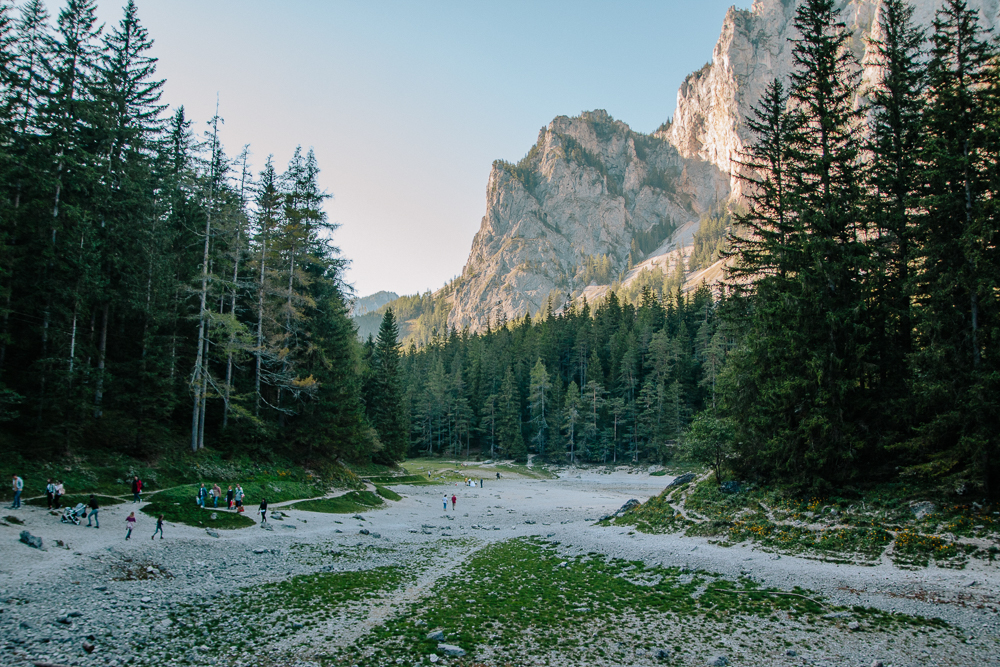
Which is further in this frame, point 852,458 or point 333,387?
point 333,387

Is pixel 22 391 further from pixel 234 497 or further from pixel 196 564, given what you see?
pixel 196 564

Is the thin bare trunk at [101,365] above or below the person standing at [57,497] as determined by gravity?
above

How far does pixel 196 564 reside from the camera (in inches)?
607

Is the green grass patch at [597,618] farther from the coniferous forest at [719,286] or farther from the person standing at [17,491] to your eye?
the person standing at [17,491]

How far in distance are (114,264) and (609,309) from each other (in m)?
96.5

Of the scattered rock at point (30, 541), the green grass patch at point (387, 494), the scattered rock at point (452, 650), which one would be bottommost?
the green grass patch at point (387, 494)

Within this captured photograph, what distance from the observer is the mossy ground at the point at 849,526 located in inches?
547

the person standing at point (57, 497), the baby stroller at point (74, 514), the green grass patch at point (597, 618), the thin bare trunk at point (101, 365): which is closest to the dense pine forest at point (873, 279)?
the green grass patch at point (597, 618)

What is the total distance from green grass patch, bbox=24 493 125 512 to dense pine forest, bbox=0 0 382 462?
374cm

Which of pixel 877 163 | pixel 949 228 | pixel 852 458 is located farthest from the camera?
pixel 877 163

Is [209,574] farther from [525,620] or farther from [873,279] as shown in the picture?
[873,279]

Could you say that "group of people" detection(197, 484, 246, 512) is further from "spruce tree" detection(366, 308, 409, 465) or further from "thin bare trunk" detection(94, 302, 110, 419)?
"spruce tree" detection(366, 308, 409, 465)

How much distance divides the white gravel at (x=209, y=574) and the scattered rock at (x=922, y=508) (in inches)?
119

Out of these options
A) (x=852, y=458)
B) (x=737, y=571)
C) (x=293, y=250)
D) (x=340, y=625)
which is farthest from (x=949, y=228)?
(x=293, y=250)
